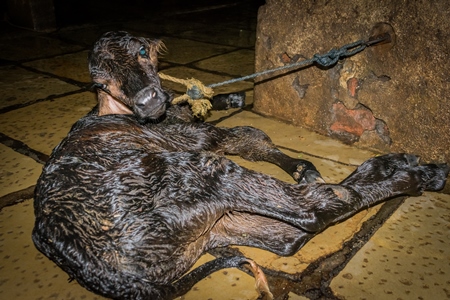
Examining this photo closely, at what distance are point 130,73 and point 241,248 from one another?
1.19 meters

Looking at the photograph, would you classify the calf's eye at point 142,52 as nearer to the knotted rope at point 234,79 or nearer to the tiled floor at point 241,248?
the knotted rope at point 234,79

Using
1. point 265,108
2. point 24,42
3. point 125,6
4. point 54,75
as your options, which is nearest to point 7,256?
point 265,108

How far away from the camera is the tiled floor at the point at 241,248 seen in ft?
7.19

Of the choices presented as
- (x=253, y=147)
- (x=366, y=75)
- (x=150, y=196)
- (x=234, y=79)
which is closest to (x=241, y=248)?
(x=150, y=196)

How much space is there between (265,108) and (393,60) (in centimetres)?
137

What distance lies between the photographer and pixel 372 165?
9.29 ft

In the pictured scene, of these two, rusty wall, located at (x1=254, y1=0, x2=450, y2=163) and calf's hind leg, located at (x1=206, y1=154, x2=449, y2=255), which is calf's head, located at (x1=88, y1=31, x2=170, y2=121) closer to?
calf's hind leg, located at (x1=206, y1=154, x2=449, y2=255)

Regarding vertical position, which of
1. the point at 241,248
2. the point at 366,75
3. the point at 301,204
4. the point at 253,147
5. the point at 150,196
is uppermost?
the point at 366,75

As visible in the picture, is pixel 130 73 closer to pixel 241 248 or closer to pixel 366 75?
pixel 241 248

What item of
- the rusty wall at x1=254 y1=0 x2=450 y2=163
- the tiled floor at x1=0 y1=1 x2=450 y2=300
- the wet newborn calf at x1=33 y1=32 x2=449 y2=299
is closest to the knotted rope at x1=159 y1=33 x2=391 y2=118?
the rusty wall at x1=254 y1=0 x2=450 y2=163

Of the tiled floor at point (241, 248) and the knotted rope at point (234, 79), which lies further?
the knotted rope at point (234, 79)

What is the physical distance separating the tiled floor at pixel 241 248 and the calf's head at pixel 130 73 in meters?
0.91

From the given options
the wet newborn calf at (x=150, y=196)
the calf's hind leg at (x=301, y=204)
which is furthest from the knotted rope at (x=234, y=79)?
the calf's hind leg at (x=301, y=204)

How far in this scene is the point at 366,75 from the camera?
3381mm
